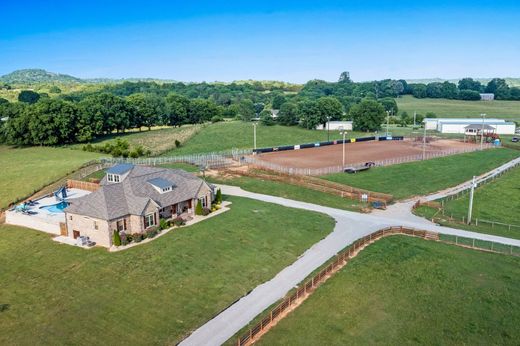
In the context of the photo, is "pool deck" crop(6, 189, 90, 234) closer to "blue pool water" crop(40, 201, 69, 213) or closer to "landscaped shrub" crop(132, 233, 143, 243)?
"blue pool water" crop(40, 201, 69, 213)

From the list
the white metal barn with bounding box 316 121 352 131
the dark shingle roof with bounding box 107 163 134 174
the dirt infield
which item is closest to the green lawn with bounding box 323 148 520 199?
the dirt infield

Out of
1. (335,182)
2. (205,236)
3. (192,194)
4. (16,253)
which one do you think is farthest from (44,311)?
(335,182)

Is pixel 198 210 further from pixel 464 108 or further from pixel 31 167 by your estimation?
pixel 464 108

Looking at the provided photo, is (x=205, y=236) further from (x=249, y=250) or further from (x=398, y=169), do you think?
(x=398, y=169)

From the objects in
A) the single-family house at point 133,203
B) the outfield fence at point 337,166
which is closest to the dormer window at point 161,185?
the single-family house at point 133,203

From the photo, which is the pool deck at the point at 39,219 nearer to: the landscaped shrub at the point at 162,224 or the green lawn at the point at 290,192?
the landscaped shrub at the point at 162,224

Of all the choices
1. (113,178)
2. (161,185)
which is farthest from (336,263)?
(113,178)
